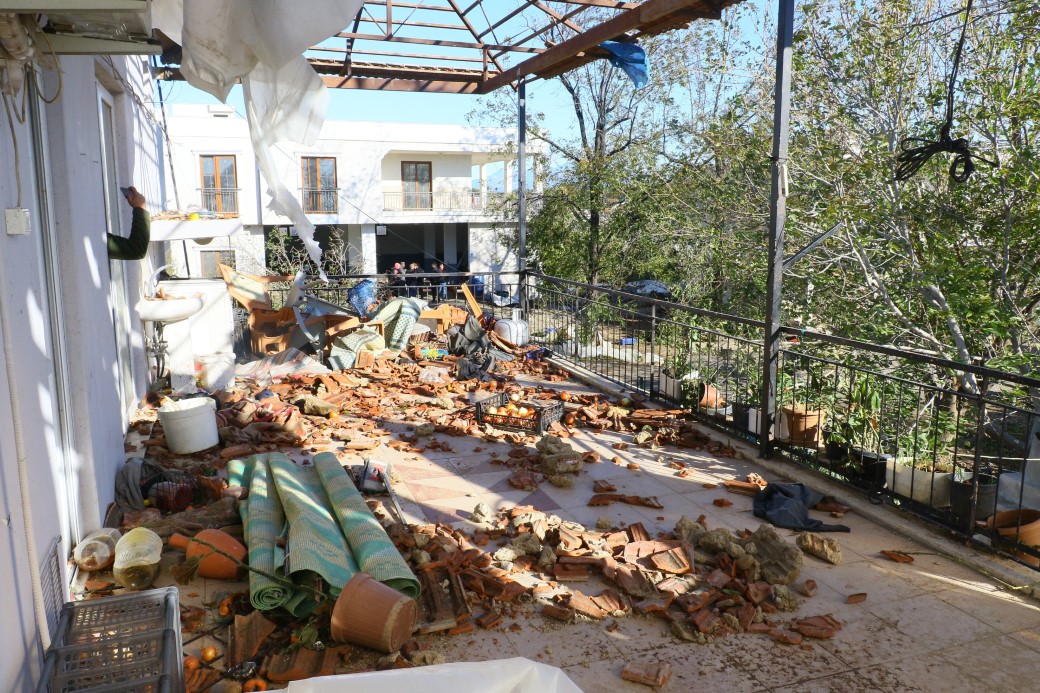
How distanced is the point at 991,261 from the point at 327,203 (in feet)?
84.1

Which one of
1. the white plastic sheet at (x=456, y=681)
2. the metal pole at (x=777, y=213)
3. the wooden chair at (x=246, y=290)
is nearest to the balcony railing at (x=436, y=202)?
the wooden chair at (x=246, y=290)

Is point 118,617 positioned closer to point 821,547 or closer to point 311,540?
point 311,540

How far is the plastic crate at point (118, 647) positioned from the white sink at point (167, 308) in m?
4.56

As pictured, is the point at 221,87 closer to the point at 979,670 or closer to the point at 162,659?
the point at 162,659

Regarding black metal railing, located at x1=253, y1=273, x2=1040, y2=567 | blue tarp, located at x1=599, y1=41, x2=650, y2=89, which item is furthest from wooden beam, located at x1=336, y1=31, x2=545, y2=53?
black metal railing, located at x1=253, y1=273, x2=1040, y2=567

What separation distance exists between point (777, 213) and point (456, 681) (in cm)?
478

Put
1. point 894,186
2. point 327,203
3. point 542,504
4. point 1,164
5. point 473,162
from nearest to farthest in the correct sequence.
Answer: point 1,164, point 542,504, point 894,186, point 327,203, point 473,162

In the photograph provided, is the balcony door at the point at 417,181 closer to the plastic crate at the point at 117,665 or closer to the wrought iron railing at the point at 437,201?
the wrought iron railing at the point at 437,201

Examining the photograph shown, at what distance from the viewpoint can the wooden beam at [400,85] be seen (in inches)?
416

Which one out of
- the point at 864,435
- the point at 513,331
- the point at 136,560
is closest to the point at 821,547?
the point at 864,435

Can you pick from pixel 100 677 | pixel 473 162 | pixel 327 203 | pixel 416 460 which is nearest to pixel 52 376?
pixel 100 677

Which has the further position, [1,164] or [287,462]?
[287,462]

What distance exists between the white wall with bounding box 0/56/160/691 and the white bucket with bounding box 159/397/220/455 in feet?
1.56

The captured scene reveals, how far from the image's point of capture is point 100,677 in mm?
2670
